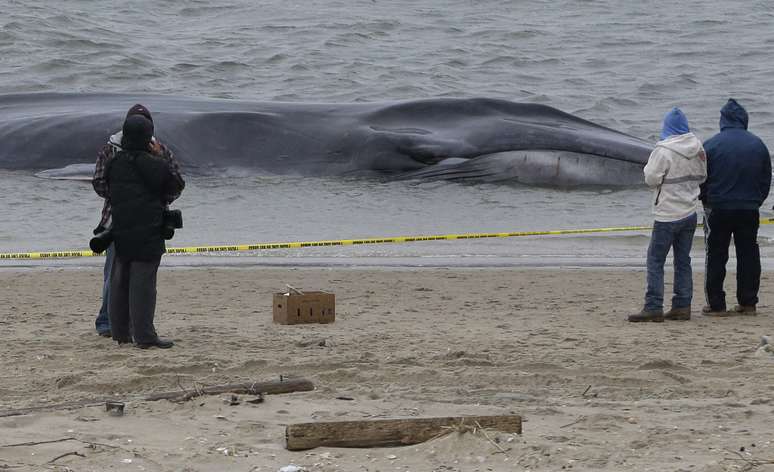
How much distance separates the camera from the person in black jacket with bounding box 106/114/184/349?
25.7 feet

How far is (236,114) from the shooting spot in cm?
2138

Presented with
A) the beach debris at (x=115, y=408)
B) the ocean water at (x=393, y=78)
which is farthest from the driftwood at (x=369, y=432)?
the ocean water at (x=393, y=78)

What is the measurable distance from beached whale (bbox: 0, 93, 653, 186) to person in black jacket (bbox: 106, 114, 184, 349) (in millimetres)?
11850

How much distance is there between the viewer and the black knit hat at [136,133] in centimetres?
780

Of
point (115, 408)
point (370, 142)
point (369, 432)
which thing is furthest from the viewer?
point (370, 142)

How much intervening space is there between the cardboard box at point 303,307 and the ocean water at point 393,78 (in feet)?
13.2

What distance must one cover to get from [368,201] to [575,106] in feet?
45.6

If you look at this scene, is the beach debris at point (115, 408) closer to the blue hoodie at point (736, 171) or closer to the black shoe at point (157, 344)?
the black shoe at point (157, 344)

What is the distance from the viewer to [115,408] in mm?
5617

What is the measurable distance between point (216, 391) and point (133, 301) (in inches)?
83.5

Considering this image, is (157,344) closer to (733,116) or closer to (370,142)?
(733,116)

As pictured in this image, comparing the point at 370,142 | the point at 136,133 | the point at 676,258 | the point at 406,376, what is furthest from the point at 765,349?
the point at 370,142

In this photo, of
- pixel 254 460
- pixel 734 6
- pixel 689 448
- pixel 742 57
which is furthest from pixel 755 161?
pixel 734 6

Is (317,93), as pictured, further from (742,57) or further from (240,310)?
(240,310)
